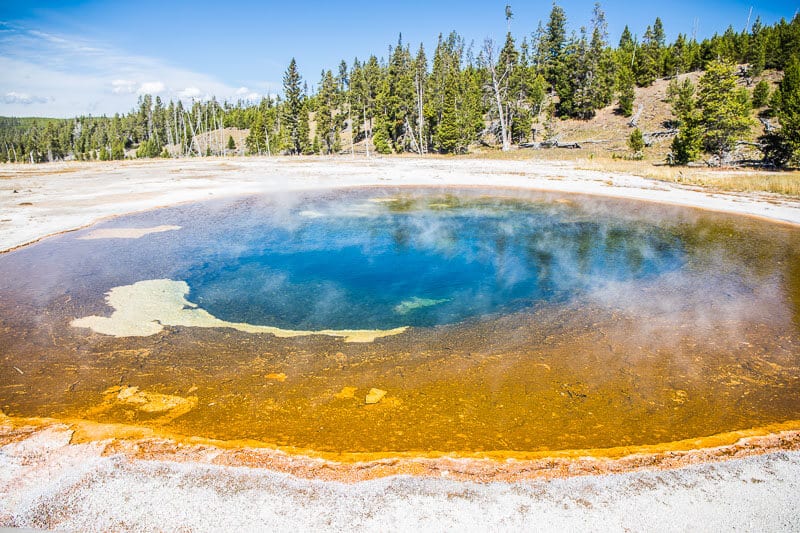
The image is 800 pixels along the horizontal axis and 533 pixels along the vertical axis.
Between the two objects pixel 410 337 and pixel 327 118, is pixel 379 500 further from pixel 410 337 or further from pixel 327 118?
pixel 327 118

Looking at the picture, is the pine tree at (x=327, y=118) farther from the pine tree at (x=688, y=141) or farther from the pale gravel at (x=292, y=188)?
the pine tree at (x=688, y=141)

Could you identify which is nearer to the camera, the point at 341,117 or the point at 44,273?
the point at 44,273

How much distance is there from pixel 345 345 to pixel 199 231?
29.9ft

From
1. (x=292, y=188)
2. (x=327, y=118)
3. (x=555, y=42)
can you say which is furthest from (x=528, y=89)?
(x=292, y=188)

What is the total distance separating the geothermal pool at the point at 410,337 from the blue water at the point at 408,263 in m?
0.07

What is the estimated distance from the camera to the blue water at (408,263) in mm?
7957

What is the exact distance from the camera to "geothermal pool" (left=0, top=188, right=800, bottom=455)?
473cm

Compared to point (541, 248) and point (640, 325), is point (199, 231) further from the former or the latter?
point (640, 325)

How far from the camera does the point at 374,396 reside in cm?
520

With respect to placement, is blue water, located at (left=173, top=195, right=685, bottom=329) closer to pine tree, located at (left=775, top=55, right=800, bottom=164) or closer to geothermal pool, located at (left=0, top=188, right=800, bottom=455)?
geothermal pool, located at (left=0, top=188, right=800, bottom=455)

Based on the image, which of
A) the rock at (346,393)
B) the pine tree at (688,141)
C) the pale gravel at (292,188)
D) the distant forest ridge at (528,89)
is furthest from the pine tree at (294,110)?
the rock at (346,393)

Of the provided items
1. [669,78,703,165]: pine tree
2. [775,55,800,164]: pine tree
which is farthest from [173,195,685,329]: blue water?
[775,55,800,164]: pine tree

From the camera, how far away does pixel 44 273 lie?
957 cm

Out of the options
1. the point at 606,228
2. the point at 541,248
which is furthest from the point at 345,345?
the point at 606,228
